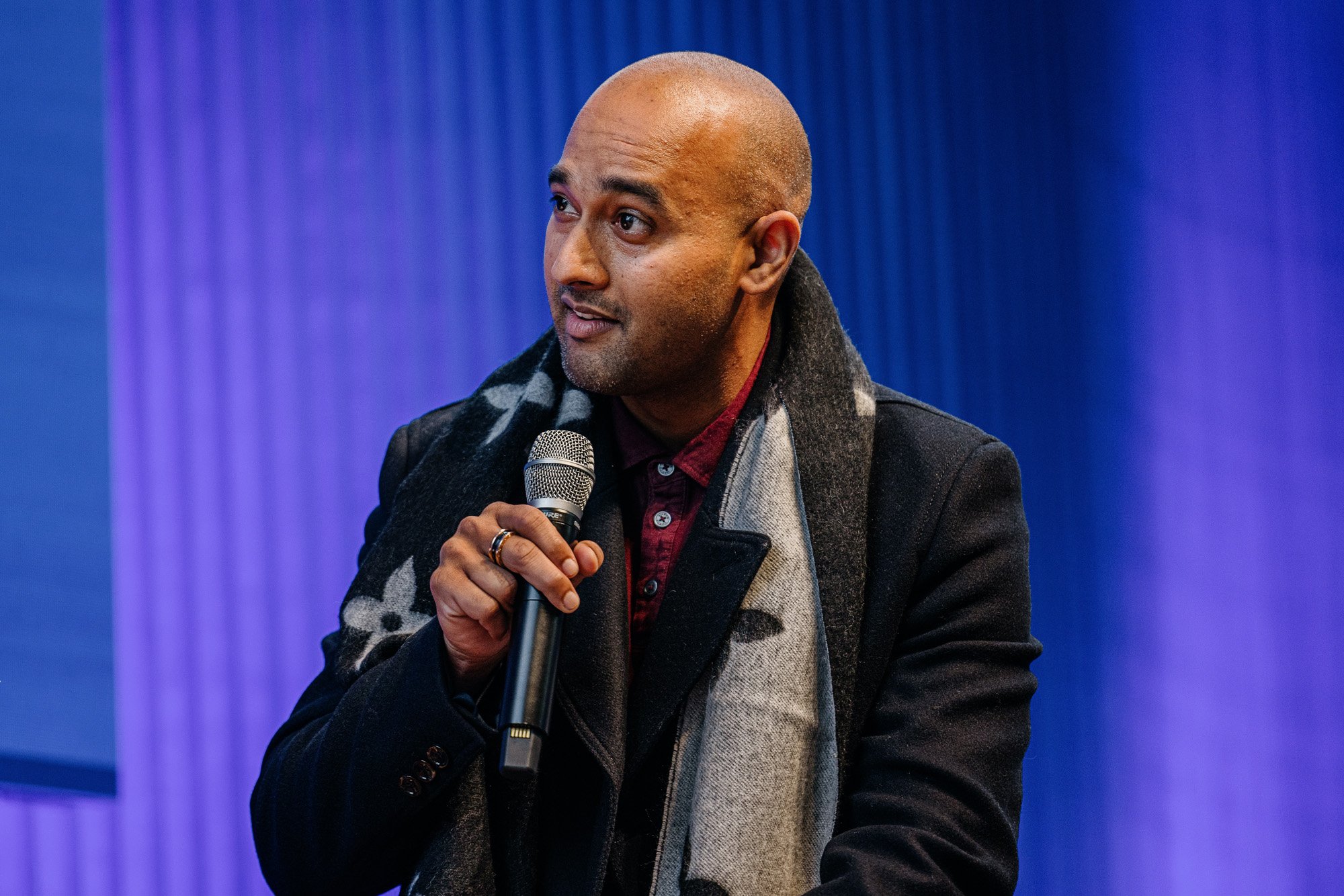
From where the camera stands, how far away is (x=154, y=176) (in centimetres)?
239

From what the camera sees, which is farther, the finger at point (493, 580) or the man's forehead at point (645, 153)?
the man's forehead at point (645, 153)

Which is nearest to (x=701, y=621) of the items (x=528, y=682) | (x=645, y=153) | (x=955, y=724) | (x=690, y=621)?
(x=690, y=621)

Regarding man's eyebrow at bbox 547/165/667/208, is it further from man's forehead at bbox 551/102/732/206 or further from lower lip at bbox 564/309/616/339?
lower lip at bbox 564/309/616/339

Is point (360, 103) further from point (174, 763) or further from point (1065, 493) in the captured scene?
point (1065, 493)

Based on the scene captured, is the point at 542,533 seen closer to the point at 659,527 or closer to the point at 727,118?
the point at 659,527

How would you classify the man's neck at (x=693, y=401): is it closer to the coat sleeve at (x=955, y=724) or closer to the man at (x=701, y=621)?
the man at (x=701, y=621)

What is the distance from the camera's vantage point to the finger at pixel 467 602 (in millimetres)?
1364

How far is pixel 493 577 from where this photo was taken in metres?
1.35

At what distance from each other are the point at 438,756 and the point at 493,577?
257 mm

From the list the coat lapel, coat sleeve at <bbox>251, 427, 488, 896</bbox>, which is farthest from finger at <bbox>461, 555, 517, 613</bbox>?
the coat lapel

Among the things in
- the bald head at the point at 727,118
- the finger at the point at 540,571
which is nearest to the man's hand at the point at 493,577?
the finger at the point at 540,571

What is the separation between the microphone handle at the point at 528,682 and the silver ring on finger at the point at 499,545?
4cm

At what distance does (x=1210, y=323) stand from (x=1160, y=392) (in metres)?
0.18

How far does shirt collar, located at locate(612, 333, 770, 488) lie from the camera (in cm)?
174
